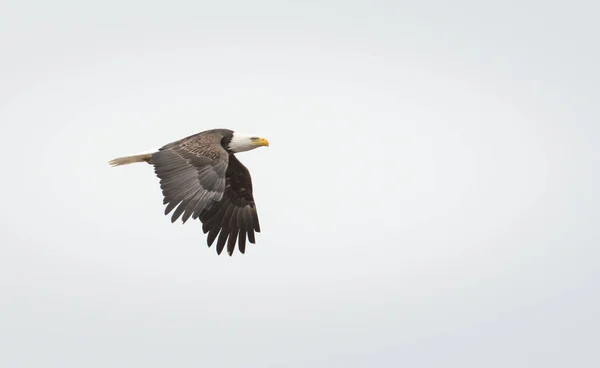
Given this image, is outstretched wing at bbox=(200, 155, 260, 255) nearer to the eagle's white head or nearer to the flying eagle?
the flying eagle

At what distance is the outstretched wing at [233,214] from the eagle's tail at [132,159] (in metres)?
1.61

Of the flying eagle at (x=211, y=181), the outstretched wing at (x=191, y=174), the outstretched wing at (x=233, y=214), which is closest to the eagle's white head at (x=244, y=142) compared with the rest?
the flying eagle at (x=211, y=181)

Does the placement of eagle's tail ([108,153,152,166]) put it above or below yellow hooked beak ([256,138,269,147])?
below

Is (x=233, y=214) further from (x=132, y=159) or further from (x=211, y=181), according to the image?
(x=211, y=181)

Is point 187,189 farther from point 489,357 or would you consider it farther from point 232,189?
point 489,357

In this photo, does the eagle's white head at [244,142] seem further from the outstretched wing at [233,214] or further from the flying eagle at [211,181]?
the outstretched wing at [233,214]

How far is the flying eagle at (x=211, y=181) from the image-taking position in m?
22.1

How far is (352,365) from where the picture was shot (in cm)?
19125

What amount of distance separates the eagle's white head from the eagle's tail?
1469mm

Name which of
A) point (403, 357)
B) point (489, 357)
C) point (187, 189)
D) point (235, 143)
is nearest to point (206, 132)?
point (235, 143)

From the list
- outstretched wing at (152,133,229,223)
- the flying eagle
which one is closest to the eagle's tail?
the flying eagle

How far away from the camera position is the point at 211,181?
22.4 m

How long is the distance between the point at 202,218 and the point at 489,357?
13495 cm

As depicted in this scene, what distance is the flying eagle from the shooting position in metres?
22.1
